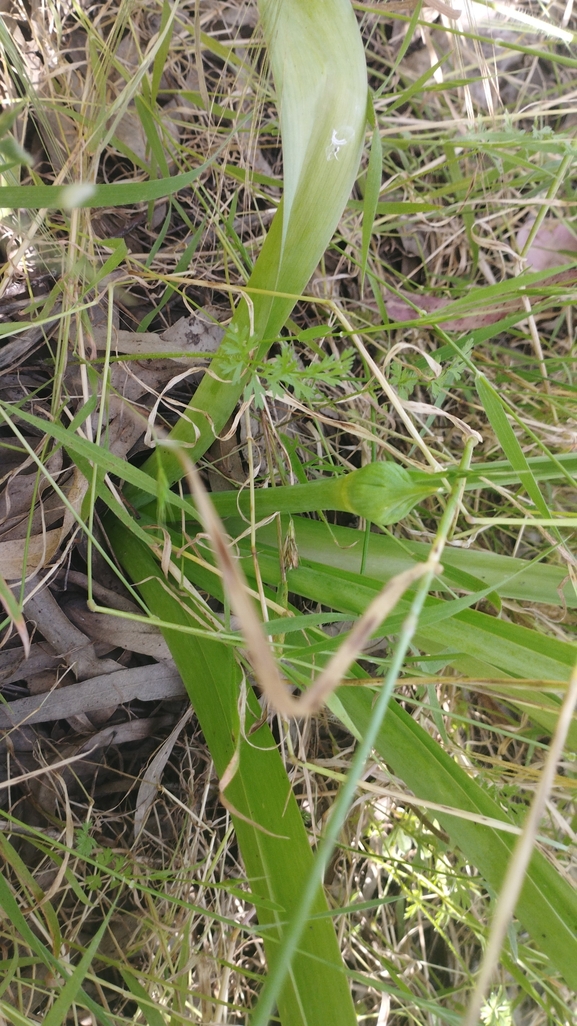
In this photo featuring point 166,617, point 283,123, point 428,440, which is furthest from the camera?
point 428,440

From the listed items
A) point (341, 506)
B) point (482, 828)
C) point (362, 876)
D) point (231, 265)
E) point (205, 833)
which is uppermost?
point (231, 265)

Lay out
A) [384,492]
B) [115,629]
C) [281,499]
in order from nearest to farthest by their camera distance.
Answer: [384,492] < [281,499] < [115,629]

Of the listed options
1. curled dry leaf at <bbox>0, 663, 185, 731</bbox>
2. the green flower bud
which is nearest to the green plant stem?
the green flower bud

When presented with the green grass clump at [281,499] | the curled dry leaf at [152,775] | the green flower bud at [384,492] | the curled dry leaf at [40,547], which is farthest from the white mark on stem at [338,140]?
the curled dry leaf at [152,775]

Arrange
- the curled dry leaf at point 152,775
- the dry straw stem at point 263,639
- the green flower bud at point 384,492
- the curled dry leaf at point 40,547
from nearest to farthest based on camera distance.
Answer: the dry straw stem at point 263,639 < the green flower bud at point 384,492 < the curled dry leaf at point 40,547 < the curled dry leaf at point 152,775

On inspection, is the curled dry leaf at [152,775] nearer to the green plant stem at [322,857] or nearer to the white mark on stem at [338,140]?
the green plant stem at [322,857]

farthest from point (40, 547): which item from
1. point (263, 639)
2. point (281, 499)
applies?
point (263, 639)

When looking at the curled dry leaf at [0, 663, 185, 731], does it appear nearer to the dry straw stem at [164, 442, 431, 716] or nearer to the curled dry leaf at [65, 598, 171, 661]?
the curled dry leaf at [65, 598, 171, 661]

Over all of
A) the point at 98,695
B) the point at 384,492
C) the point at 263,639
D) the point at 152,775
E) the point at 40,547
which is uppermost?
the point at 263,639

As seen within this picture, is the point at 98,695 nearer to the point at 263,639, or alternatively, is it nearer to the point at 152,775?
the point at 152,775

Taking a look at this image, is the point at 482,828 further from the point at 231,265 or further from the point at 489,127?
the point at 489,127

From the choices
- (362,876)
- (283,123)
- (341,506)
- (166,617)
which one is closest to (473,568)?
(341,506)
